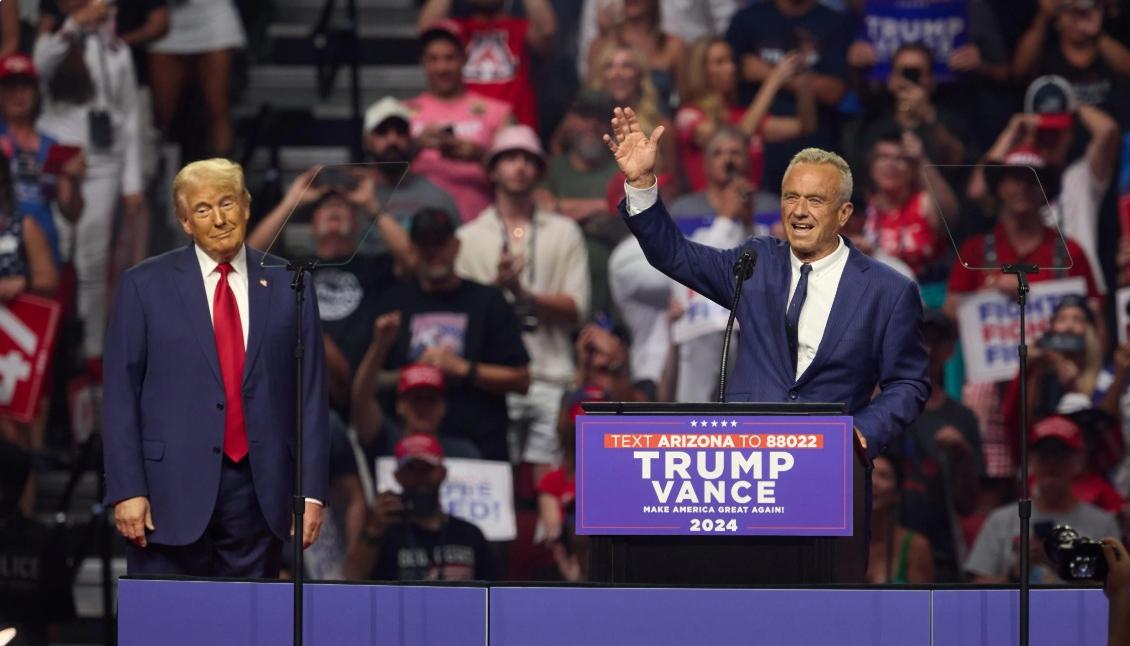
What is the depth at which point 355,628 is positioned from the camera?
4.56 metres

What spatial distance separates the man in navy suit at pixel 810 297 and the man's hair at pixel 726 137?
11.8 feet

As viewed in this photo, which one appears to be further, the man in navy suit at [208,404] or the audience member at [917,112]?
the audience member at [917,112]

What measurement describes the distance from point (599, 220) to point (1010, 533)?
2303mm

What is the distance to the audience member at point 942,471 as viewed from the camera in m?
8.35

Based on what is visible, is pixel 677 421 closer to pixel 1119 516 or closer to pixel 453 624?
pixel 453 624

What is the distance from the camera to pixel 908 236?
8.70m

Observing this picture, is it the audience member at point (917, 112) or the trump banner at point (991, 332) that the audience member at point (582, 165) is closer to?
the audience member at point (917, 112)

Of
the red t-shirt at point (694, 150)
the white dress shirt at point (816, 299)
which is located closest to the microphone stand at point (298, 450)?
the white dress shirt at point (816, 299)

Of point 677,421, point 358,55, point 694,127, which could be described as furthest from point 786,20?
point 677,421

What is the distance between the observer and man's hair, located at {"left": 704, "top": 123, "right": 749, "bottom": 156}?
8.75 m

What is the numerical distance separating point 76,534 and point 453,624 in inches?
187

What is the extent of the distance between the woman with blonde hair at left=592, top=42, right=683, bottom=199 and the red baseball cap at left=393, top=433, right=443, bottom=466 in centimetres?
159

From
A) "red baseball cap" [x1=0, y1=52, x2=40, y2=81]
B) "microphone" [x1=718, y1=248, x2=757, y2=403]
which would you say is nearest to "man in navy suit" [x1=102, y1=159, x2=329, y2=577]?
"microphone" [x1=718, y1=248, x2=757, y2=403]

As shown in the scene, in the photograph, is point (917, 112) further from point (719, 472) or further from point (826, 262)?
point (719, 472)
